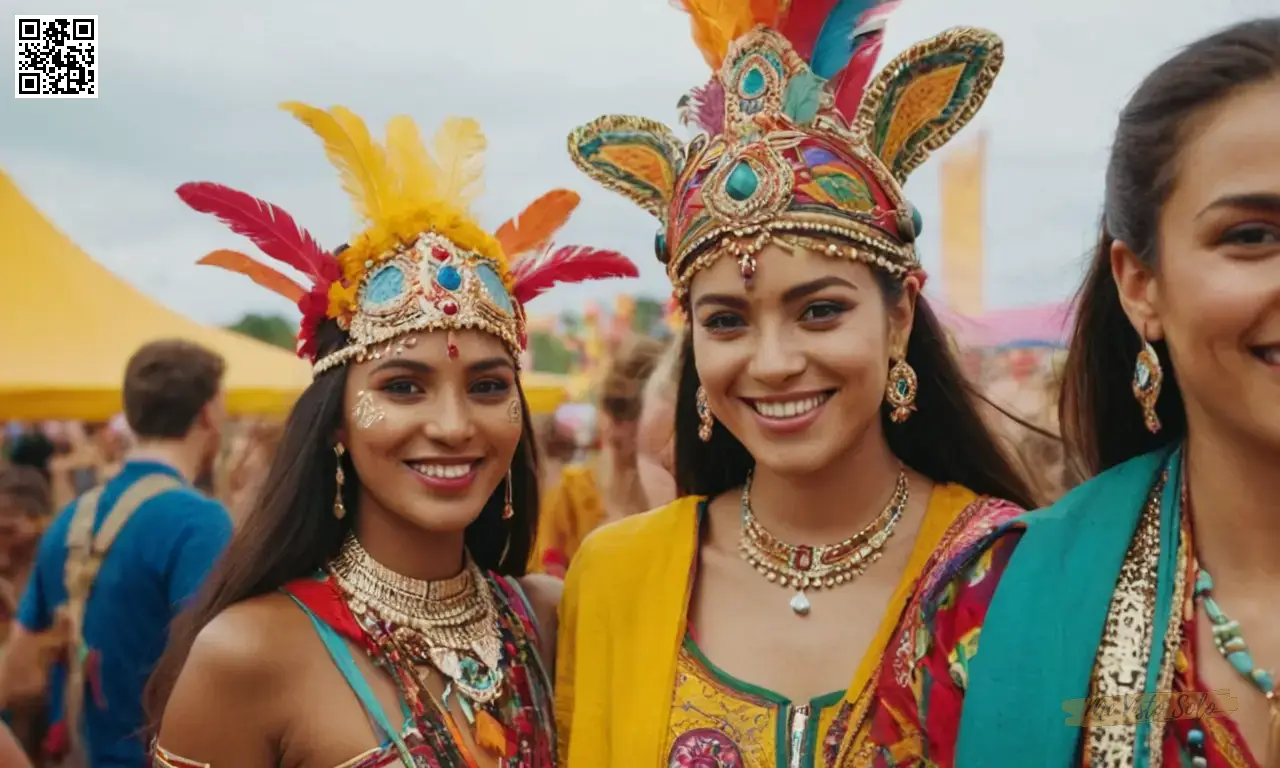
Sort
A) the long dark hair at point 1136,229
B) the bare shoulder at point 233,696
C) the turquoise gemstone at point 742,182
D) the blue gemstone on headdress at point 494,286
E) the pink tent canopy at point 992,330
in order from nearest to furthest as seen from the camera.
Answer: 1. the long dark hair at point 1136,229
2. the pink tent canopy at point 992,330
3. the bare shoulder at point 233,696
4. the turquoise gemstone at point 742,182
5. the blue gemstone on headdress at point 494,286

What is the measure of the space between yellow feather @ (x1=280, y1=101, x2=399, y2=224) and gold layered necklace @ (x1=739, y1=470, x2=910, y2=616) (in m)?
1.15

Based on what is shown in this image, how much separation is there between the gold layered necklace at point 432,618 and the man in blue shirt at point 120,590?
1.45m

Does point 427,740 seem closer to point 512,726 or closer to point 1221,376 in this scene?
point 512,726

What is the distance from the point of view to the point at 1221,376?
4.97 feet

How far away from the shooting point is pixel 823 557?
2547 millimetres

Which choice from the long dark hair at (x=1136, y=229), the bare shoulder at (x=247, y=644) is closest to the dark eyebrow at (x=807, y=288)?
the long dark hair at (x=1136, y=229)

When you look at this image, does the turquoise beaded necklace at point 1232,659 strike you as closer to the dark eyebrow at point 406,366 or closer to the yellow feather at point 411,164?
the dark eyebrow at point 406,366

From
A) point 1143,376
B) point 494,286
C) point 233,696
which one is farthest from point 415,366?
point 1143,376

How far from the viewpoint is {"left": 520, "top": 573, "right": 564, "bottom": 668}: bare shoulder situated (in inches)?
113

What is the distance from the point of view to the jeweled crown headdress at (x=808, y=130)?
2465mm

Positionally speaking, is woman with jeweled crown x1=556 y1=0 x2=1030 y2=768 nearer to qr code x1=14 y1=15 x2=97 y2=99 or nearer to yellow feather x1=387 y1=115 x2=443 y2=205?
yellow feather x1=387 y1=115 x2=443 y2=205

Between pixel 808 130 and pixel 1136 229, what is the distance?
1.01 metres

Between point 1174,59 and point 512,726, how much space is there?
1.80 m

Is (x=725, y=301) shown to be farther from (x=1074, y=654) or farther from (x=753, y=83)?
(x=1074, y=654)
